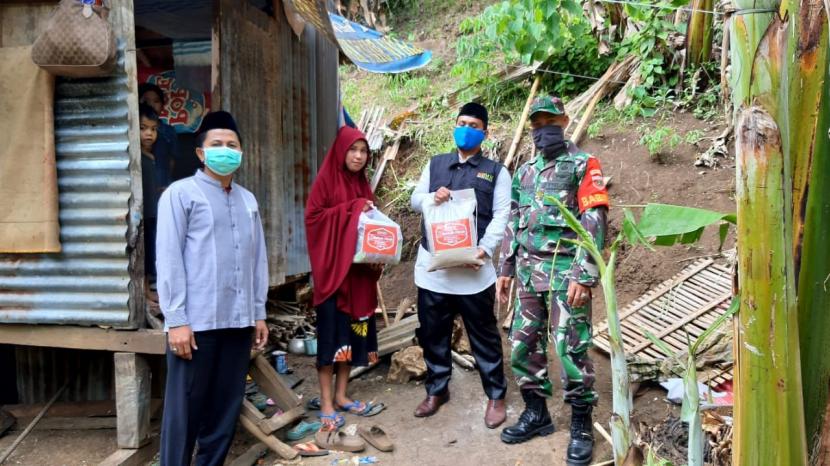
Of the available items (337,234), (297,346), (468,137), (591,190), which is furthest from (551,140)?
(297,346)

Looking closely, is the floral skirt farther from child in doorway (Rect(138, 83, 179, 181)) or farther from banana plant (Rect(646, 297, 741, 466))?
banana plant (Rect(646, 297, 741, 466))

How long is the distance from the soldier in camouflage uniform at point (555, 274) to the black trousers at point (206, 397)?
5.07ft

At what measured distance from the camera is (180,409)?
2.89 m

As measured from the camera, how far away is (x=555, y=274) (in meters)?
3.32

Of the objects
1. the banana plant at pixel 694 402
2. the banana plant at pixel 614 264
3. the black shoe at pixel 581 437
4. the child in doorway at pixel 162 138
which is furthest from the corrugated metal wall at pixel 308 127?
the banana plant at pixel 694 402

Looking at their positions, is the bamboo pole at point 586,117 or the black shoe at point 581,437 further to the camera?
the bamboo pole at point 586,117

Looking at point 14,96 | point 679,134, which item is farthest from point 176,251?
point 679,134

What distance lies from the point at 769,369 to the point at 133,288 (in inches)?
125

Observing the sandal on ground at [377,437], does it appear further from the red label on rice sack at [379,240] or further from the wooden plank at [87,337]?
the wooden plank at [87,337]

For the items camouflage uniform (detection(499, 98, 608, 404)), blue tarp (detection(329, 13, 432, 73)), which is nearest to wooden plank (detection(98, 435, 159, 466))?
camouflage uniform (detection(499, 98, 608, 404))

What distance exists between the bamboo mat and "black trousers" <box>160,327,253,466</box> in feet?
8.86

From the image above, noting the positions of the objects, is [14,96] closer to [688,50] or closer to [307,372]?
[307,372]

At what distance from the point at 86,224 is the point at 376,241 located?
1.65 metres

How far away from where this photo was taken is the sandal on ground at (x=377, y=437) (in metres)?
3.56
